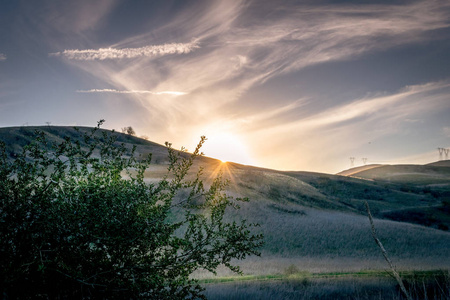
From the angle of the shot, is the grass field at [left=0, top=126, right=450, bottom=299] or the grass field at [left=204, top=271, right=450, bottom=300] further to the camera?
the grass field at [left=0, top=126, right=450, bottom=299]

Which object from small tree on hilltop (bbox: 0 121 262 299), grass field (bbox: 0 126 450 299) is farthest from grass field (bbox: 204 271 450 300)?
small tree on hilltop (bbox: 0 121 262 299)

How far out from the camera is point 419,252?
28.6m

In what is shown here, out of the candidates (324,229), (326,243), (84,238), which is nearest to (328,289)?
(84,238)

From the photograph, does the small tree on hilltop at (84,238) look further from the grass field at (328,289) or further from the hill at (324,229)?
the grass field at (328,289)

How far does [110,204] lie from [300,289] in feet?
29.2

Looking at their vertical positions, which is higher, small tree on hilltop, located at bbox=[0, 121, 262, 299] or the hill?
small tree on hilltop, located at bbox=[0, 121, 262, 299]

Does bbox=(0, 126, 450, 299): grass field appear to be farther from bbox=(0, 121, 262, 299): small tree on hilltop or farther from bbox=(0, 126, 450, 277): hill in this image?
bbox=(0, 121, 262, 299): small tree on hilltop

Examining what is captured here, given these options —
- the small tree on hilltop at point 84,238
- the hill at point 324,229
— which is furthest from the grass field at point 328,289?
the small tree on hilltop at point 84,238

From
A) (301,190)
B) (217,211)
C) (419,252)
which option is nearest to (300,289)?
(217,211)

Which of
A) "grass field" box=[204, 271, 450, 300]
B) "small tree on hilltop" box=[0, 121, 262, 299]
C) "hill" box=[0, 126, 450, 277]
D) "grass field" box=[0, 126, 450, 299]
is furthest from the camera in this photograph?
"hill" box=[0, 126, 450, 277]

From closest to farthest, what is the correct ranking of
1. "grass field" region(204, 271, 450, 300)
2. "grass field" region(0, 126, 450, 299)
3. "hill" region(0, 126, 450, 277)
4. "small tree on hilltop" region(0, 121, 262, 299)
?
"small tree on hilltop" region(0, 121, 262, 299)
"grass field" region(204, 271, 450, 300)
"grass field" region(0, 126, 450, 299)
"hill" region(0, 126, 450, 277)

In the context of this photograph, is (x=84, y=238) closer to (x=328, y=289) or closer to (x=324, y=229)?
(x=328, y=289)

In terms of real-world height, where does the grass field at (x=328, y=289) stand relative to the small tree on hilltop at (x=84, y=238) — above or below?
below

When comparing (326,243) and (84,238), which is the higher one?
(84,238)
